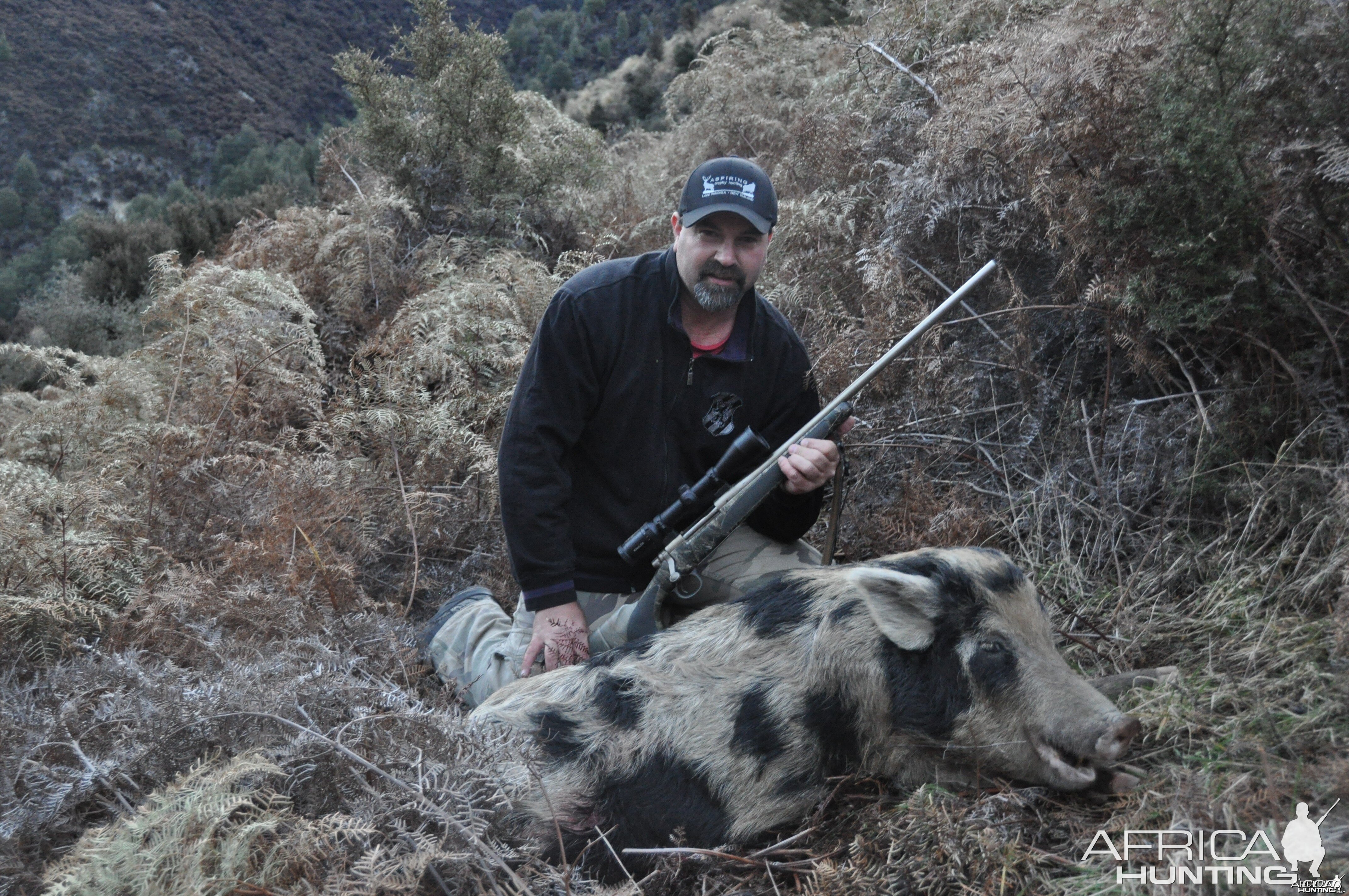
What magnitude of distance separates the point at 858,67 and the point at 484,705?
596cm

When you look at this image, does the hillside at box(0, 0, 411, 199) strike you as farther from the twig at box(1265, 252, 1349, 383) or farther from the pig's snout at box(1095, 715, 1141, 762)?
the pig's snout at box(1095, 715, 1141, 762)

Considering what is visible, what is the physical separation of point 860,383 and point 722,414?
77 cm

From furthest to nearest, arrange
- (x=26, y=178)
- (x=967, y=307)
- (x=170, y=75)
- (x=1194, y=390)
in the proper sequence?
1. (x=170, y=75)
2. (x=26, y=178)
3. (x=967, y=307)
4. (x=1194, y=390)

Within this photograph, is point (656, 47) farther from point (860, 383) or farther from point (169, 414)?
point (860, 383)

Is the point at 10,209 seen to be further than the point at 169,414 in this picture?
Yes

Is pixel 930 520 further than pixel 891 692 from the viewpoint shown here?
Yes

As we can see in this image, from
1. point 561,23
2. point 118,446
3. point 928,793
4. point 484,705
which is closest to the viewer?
point 928,793

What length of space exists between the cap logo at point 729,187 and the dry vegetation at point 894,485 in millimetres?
1127

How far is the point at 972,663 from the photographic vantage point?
11.1 ft

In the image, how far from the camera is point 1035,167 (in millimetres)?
4484

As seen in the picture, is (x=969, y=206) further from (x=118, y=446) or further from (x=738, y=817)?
(x=118, y=446)

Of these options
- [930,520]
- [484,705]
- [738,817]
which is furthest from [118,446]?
[930,520]

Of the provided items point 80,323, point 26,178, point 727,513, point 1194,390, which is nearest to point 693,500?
point 727,513

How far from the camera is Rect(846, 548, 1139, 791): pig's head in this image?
3.28m
